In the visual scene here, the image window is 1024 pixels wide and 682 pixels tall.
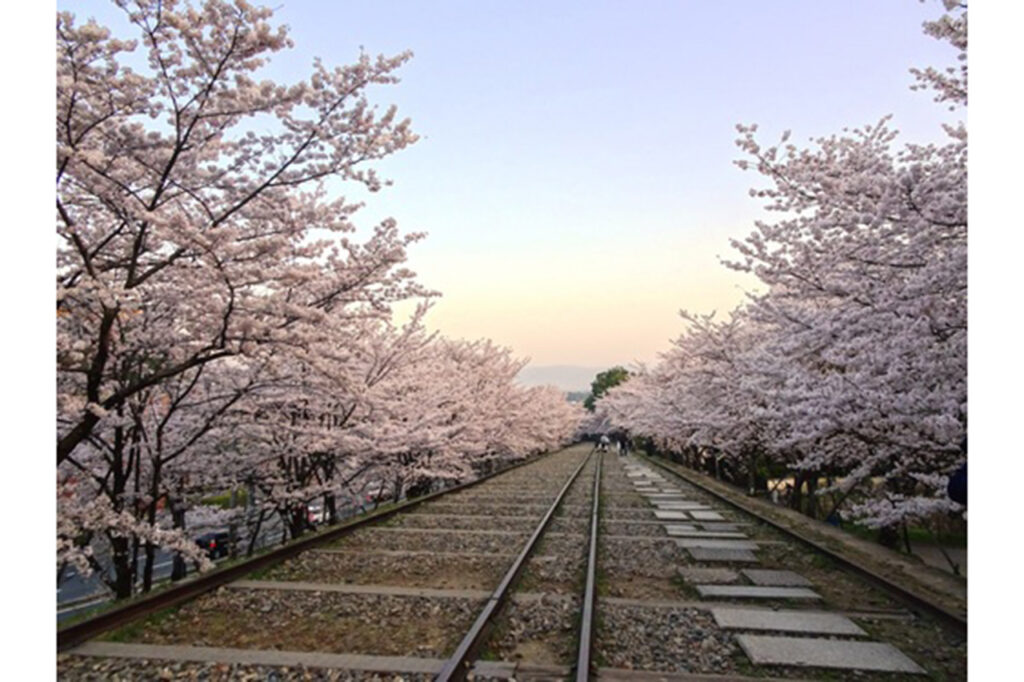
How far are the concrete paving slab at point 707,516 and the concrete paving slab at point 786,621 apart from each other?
22.5 feet

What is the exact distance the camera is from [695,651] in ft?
16.6

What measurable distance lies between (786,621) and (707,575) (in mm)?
1902

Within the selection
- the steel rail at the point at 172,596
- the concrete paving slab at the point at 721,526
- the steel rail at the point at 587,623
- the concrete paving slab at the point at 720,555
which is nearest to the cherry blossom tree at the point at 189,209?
the steel rail at the point at 172,596

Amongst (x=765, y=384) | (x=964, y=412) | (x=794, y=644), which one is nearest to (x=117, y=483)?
(x=794, y=644)

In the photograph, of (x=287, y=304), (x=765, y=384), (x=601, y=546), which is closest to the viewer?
(x=287, y=304)

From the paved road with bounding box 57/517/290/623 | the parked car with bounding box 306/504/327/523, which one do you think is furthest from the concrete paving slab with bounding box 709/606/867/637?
the paved road with bounding box 57/517/290/623

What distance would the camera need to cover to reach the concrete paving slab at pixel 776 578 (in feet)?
24.2

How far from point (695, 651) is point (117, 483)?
7.15 metres

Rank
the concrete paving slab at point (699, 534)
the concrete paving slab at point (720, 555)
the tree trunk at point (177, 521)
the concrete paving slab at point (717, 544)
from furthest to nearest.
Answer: the concrete paving slab at point (699, 534), the concrete paving slab at point (717, 544), the tree trunk at point (177, 521), the concrete paving slab at point (720, 555)

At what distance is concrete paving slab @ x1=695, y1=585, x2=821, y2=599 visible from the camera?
6691mm

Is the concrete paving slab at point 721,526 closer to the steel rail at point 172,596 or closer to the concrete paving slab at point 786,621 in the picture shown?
the concrete paving slab at point 786,621

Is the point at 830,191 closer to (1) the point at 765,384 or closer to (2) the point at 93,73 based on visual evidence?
(1) the point at 765,384

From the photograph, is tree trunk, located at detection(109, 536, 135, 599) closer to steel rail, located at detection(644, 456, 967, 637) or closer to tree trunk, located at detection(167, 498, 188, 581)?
tree trunk, located at detection(167, 498, 188, 581)

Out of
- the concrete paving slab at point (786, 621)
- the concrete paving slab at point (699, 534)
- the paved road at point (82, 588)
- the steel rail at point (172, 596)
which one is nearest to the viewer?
the steel rail at point (172, 596)
